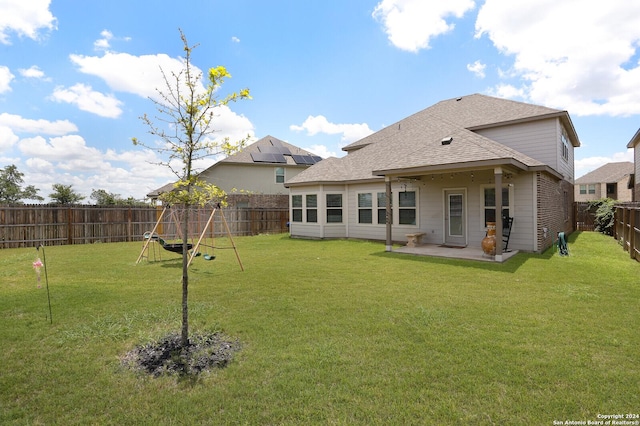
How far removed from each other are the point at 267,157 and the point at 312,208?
1082 cm

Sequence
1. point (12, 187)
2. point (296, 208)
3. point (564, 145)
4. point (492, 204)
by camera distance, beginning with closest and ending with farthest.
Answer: point (492, 204) → point (564, 145) → point (296, 208) → point (12, 187)

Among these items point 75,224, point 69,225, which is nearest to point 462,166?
point 75,224

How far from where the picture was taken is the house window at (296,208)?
1585cm

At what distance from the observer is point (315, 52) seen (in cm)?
1283

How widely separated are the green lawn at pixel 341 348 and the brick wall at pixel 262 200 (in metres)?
12.4

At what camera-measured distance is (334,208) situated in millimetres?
14781

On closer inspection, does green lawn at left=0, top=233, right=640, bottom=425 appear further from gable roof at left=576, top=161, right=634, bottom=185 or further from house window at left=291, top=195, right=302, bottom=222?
gable roof at left=576, top=161, right=634, bottom=185

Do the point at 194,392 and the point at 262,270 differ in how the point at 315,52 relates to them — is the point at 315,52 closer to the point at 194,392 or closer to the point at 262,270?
the point at 262,270

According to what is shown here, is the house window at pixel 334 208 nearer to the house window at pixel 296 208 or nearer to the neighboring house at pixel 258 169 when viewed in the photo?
the house window at pixel 296 208

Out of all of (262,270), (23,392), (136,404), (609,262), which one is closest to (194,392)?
(136,404)

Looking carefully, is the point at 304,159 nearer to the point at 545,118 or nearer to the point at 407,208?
the point at 407,208

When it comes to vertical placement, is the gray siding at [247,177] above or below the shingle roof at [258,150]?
below

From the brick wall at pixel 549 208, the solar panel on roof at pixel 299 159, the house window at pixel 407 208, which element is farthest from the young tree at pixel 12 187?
the brick wall at pixel 549 208


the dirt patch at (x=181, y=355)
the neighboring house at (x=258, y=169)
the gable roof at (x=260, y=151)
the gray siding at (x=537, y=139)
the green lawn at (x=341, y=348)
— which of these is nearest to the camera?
the green lawn at (x=341, y=348)
